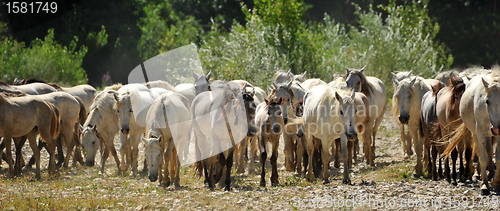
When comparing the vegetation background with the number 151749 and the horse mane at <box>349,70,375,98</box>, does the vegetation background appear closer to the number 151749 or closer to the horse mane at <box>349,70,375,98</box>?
the number 151749

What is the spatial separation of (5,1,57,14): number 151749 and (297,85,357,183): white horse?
2228cm

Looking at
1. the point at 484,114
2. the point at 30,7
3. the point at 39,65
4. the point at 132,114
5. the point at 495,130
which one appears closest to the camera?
the point at 495,130

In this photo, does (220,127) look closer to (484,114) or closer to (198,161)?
(198,161)

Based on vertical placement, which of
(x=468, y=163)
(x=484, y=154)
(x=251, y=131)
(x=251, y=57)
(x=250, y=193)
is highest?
(x=251, y=57)

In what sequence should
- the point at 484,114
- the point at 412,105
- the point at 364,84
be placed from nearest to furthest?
the point at 484,114 < the point at 412,105 < the point at 364,84

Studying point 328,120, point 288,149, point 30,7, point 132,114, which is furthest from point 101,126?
point 30,7

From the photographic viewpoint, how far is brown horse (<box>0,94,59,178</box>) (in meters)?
9.55

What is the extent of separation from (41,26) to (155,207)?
25.6 m

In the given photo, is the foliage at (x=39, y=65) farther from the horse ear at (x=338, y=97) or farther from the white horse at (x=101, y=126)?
the horse ear at (x=338, y=97)

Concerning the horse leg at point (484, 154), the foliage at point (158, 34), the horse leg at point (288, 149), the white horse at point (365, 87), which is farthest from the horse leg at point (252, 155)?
the foliage at point (158, 34)

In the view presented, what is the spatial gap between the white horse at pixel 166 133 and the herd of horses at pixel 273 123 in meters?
0.02

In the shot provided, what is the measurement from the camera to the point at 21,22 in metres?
28.1

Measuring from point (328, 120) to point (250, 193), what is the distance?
198 centimetres

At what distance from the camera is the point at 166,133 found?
28.4ft
